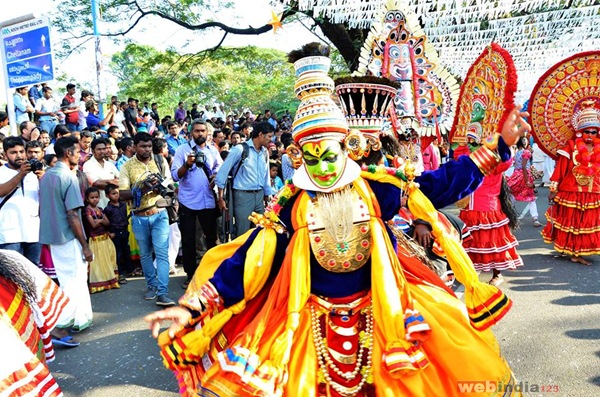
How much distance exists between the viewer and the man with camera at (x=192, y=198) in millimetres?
5891

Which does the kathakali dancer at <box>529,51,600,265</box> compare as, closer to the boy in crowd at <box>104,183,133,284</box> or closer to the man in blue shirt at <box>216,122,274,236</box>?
the man in blue shirt at <box>216,122,274,236</box>

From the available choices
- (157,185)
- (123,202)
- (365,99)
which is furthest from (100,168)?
(365,99)

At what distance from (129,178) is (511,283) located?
449cm

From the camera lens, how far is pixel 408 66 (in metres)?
4.73

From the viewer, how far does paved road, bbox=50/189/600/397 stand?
3676mm

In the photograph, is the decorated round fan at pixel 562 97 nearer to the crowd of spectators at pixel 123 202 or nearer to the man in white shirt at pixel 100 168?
the crowd of spectators at pixel 123 202

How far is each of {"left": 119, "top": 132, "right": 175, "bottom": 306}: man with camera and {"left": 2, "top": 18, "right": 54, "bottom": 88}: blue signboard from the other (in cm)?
227

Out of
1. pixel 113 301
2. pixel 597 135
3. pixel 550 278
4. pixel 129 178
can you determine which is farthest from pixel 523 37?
pixel 113 301

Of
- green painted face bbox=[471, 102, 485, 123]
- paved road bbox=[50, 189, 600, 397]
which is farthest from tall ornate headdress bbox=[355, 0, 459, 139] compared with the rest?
paved road bbox=[50, 189, 600, 397]

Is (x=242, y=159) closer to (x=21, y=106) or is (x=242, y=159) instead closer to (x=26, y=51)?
(x=26, y=51)

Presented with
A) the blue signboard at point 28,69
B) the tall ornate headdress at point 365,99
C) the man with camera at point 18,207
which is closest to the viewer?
the tall ornate headdress at point 365,99

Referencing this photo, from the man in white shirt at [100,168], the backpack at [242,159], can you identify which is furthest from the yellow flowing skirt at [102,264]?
the backpack at [242,159]

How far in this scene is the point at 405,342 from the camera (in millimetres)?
2344

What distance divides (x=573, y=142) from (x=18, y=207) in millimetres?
6324
